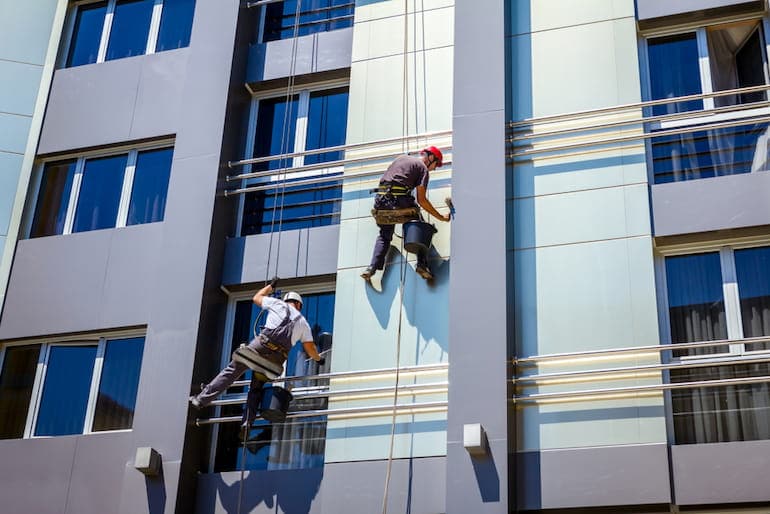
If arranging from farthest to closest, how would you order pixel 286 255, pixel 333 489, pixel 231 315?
pixel 231 315 → pixel 286 255 → pixel 333 489

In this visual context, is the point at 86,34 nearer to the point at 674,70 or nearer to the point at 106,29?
the point at 106,29

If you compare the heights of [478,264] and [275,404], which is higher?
[478,264]

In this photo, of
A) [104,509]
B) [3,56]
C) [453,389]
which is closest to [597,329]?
[453,389]

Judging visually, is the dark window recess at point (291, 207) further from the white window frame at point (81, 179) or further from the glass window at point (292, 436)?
the white window frame at point (81, 179)

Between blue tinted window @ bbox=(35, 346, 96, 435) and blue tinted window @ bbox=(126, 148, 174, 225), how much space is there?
7.16 feet

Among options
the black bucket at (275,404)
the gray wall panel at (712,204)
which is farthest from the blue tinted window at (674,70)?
the black bucket at (275,404)

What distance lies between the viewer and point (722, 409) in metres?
12.9

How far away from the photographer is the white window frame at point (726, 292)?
1323 centimetres

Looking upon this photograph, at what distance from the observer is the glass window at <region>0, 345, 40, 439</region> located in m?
16.2

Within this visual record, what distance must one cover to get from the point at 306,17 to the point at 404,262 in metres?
5.19

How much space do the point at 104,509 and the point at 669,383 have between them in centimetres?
742

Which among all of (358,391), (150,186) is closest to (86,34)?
(150,186)

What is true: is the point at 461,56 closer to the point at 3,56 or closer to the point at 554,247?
the point at 554,247

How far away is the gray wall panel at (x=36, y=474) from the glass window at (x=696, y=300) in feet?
26.8
